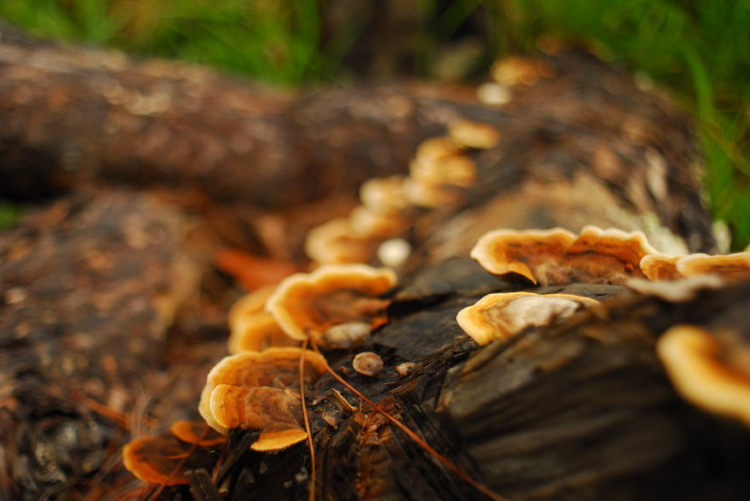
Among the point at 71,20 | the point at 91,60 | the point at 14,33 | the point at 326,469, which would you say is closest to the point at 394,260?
A: the point at 326,469

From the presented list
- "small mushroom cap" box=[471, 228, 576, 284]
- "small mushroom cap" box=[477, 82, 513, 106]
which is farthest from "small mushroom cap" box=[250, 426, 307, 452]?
"small mushroom cap" box=[477, 82, 513, 106]

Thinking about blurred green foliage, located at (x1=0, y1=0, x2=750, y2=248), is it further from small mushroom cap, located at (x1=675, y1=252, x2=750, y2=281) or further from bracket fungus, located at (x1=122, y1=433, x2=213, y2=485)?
bracket fungus, located at (x1=122, y1=433, x2=213, y2=485)

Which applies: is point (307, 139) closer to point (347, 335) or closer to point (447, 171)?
point (447, 171)

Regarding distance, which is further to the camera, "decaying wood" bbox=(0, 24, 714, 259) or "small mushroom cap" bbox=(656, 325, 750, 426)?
"decaying wood" bbox=(0, 24, 714, 259)

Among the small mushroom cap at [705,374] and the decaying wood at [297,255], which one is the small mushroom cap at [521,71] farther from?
the small mushroom cap at [705,374]

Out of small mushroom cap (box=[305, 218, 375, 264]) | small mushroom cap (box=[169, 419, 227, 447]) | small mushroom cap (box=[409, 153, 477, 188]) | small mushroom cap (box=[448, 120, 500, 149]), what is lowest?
small mushroom cap (box=[305, 218, 375, 264])

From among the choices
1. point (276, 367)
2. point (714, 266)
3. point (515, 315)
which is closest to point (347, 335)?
point (276, 367)

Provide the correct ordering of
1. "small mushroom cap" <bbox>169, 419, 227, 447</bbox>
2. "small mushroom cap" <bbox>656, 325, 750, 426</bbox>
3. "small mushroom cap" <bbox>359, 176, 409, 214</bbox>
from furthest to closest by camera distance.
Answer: "small mushroom cap" <bbox>359, 176, 409, 214</bbox> → "small mushroom cap" <bbox>169, 419, 227, 447</bbox> → "small mushroom cap" <bbox>656, 325, 750, 426</bbox>

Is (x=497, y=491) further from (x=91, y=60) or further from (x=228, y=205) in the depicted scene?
(x=91, y=60)
